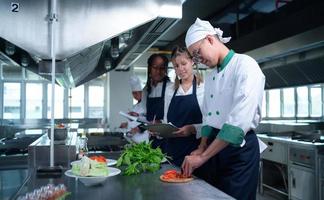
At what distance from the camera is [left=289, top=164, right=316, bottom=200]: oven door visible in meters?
3.47

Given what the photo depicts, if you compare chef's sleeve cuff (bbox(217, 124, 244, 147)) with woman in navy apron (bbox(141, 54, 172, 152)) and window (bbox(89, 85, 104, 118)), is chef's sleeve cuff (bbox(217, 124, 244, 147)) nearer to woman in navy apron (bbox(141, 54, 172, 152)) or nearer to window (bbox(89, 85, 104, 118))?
woman in navy apron (bbox(141, 54, 172, 152))

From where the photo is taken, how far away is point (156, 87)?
9.12 ft

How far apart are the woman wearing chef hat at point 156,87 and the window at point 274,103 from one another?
483 cm

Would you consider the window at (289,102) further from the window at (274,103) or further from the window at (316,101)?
the window at (316,101)

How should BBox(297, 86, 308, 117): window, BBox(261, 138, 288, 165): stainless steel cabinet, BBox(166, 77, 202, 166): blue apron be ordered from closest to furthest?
BBox(166, 77, 202, 166): blue apron < BBox(261, 138, 288, 165): stainless steel cabinet < BBox(297, 86, 308, 117): window

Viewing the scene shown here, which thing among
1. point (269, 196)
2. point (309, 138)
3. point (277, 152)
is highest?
point (309, 138)

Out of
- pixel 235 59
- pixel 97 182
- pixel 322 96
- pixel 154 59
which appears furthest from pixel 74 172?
pixel 322 96

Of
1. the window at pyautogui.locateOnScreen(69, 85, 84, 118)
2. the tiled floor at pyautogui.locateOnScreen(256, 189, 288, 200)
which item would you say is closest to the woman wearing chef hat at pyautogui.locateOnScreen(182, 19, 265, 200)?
the tiled floor at pyautogui.locateOnScreen(256, 189, 288, 200)

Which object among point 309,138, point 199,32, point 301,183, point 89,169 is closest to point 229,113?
point 199,32

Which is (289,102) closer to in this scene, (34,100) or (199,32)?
(199,32)

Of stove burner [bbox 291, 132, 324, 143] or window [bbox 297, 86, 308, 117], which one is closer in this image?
stove burner [bbox 291, 132, 324, 143]

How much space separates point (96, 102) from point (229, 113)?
8564 millimetres

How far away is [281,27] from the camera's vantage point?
367cm

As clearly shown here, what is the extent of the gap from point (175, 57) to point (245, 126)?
87 centimetres
